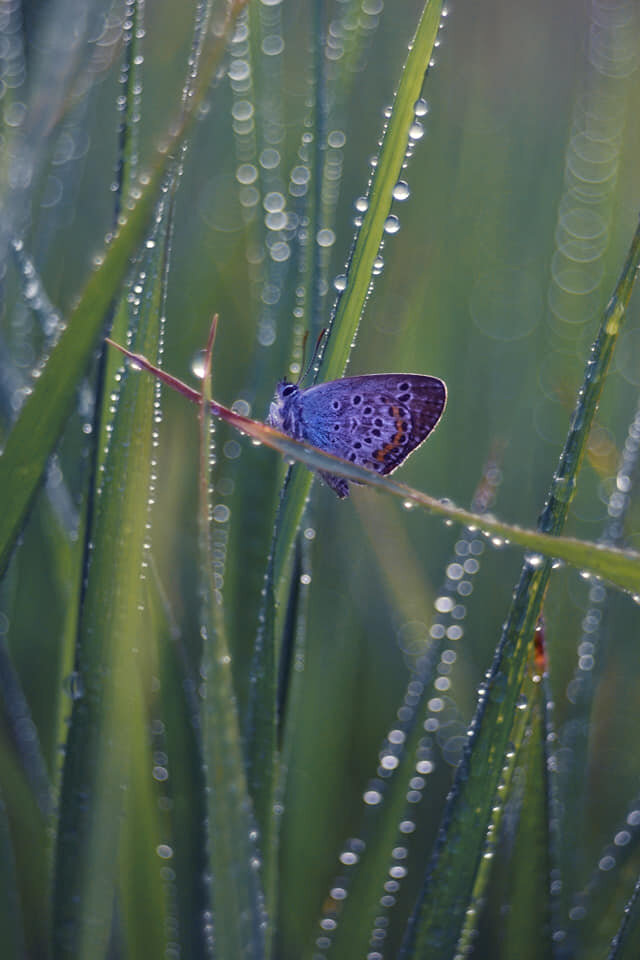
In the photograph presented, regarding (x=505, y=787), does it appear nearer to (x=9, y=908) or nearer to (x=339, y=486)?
(x=339, y=486)

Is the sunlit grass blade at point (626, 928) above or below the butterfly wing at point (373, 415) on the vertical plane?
below

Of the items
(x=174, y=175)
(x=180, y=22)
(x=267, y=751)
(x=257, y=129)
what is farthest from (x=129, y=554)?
(x=180, y=22)

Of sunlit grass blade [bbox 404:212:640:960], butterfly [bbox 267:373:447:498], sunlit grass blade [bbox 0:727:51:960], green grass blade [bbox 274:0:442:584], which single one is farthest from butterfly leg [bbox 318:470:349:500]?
sunlit grass blade [bbox 0:727:51:960]

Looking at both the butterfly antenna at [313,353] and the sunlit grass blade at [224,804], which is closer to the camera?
the sunlit grass blade at [224,804]

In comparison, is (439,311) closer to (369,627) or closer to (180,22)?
(369,627)

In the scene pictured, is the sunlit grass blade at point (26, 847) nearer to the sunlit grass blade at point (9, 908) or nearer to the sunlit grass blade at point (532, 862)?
the sunlit grass blade at point (9, 908)

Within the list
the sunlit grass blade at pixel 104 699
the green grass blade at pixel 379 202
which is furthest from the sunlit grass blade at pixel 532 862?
the sunlit grass blade at pixel 104 699

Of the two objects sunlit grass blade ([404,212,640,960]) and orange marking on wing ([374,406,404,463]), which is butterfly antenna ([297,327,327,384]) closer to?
orange marking on wing ([374,406,404,463])
